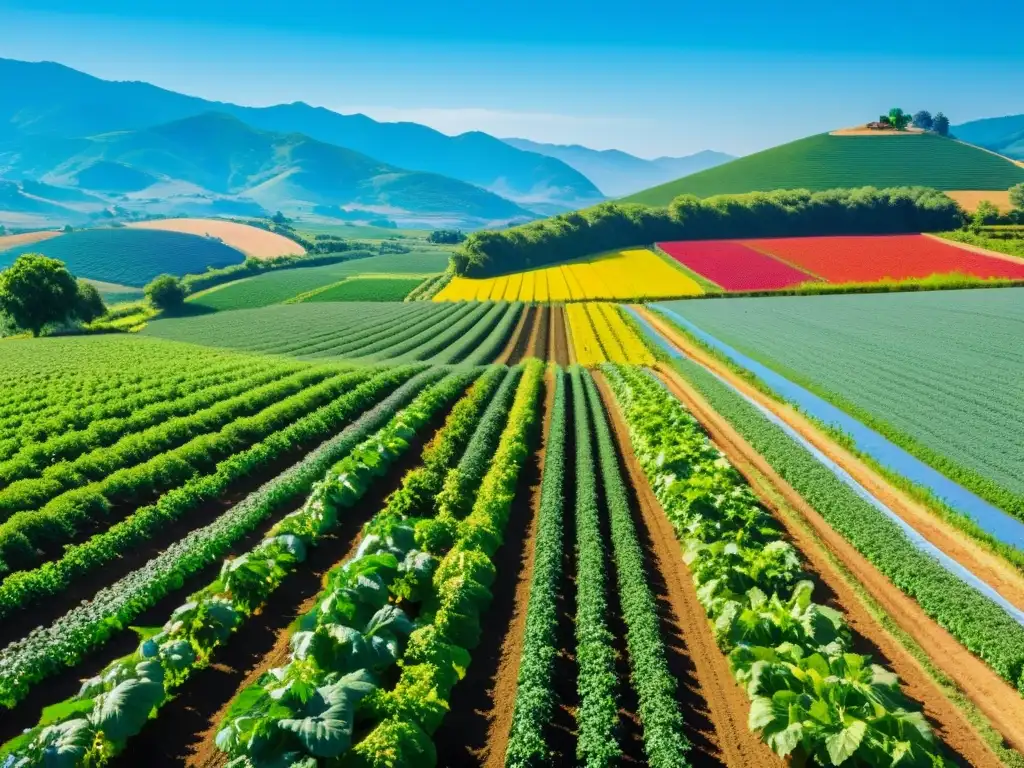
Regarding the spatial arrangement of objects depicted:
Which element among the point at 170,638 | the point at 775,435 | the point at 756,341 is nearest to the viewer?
the point at 170,638

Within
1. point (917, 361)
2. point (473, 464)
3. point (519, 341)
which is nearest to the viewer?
point (473, 464)

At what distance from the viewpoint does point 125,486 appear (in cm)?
1878

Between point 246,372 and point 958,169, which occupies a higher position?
point 958,169

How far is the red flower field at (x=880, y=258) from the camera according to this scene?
7200 cm

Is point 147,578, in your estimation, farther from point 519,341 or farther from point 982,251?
point 982,251

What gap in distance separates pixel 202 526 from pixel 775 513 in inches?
715

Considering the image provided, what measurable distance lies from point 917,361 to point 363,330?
4369 centimetres

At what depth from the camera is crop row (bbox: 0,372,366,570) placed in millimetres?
15312

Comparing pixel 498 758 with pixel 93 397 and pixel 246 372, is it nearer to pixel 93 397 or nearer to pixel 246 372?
pixel 93 397

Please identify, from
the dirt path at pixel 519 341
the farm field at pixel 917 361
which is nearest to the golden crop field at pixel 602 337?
the dirt path at pixel 519 341

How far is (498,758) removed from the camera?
32.5 ft

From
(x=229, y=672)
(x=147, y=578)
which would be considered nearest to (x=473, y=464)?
(x=147, y=578)

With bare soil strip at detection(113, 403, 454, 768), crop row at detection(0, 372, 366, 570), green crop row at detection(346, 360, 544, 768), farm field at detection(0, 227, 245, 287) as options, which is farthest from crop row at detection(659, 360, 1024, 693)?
farm field at detection(0, 227, 245, 287)

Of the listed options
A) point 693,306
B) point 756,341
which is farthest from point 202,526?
point 693,306
